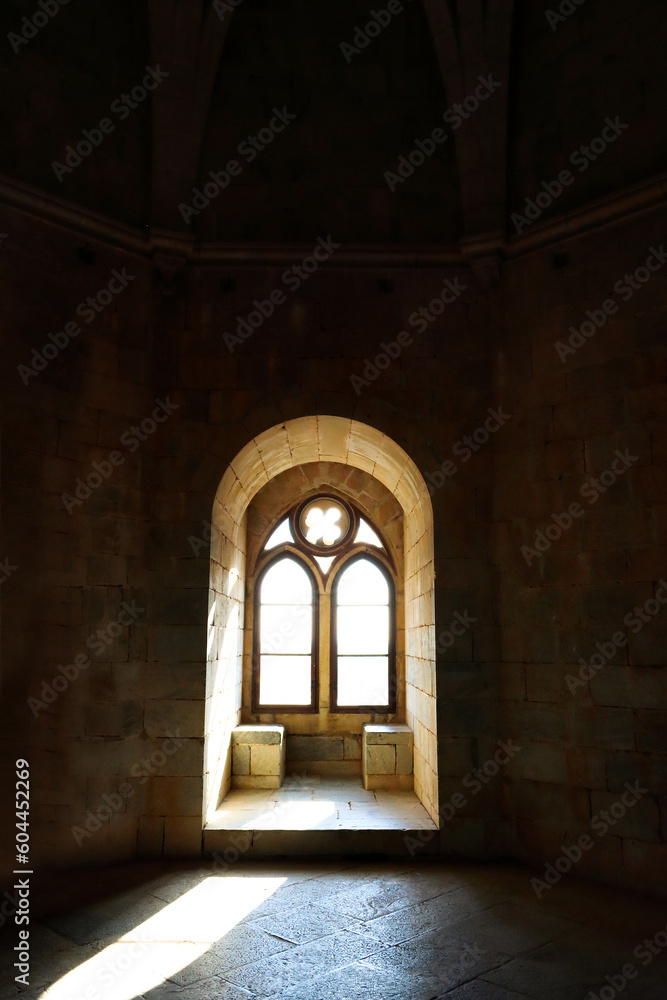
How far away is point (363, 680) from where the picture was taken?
7.34m

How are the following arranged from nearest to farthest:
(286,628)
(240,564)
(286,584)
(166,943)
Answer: (166,943) → (240,564) → (286,628) → (286,584)

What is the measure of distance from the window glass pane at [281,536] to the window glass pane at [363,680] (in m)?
1.34

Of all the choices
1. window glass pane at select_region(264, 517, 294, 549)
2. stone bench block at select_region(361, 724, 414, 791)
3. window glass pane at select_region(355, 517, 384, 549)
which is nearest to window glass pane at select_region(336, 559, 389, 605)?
window glass pane at select_region(355, 517, 384, 549)

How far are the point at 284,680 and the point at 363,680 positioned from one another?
2.64ft

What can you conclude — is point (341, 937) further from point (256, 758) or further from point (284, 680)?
point (284, 680)

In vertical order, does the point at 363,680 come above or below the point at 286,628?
below

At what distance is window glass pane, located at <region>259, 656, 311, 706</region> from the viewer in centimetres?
733

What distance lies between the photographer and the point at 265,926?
370 centimetres

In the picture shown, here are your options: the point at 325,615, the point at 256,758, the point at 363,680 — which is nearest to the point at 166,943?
the point at 256,758

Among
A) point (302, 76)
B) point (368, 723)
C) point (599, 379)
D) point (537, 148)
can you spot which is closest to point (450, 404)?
point (599, 379)

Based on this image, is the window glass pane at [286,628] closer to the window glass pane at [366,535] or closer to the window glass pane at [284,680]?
the window glass pane at [284,680]

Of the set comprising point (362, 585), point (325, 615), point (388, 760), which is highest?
point (362, 585)

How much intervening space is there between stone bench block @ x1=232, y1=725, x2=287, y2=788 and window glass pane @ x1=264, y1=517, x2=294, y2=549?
195 centimetres

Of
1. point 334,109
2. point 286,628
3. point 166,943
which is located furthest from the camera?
point 286,628
